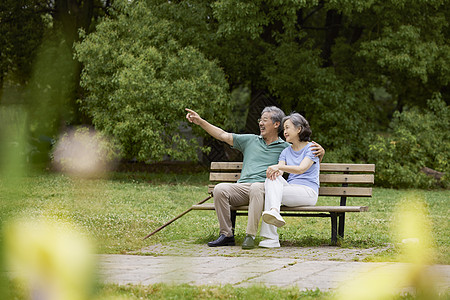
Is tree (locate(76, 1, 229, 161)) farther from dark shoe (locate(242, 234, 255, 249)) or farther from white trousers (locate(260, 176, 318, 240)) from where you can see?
dark shoe (locate(242, 234, 255, 249))

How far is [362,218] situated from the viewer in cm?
959

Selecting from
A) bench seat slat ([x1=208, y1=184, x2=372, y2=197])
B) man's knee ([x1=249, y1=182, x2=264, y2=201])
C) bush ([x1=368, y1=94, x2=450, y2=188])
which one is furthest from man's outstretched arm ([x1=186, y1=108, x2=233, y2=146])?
bush ([x1=368, y1=94, x2=450, y2=188])

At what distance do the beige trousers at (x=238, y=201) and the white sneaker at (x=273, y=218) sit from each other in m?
0.28

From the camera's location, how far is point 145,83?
16672 millimetres

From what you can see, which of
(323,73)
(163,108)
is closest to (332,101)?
(323,73)

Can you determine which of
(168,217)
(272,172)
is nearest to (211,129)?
(272,172)

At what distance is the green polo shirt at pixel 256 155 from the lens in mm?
6355

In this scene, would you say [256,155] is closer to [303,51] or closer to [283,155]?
[283,155]

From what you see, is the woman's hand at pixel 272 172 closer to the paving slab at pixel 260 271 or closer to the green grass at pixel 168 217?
the green grass at pixel 168 217

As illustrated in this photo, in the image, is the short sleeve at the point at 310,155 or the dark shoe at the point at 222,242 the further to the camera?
the short sleeve at the point at 310,155

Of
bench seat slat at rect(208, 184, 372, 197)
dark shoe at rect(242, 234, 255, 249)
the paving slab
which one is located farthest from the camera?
bench seat slat at rect(208, 184, 372, 197)

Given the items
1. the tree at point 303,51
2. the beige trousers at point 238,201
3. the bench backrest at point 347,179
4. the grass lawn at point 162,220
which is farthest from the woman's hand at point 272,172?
the tree at point 303,51

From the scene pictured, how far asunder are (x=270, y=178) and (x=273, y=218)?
52cm

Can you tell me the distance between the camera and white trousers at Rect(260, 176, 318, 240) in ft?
19.2
